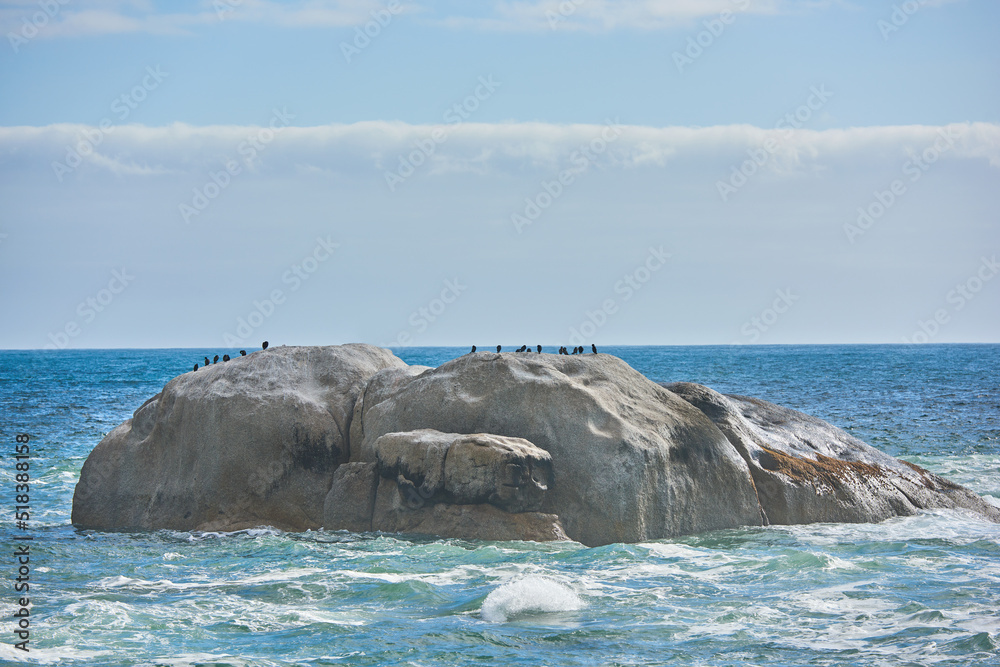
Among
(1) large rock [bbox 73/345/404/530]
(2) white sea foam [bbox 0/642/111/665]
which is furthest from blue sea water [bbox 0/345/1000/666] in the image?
(1) large rock [bbox 73/345/404/530]

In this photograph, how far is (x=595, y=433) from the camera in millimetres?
14391

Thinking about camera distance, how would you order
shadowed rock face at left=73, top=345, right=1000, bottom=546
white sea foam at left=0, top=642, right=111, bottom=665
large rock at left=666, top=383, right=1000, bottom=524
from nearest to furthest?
white sea foam at left=0, top=642, right=111, bottom=665
shadowed rock face at left=73, top=345, right=1000, bottom=546
large rock at left=666, top=383, right=1000, bottom=524

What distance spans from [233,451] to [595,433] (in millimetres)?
6042

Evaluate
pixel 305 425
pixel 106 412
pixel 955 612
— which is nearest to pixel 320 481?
pixel 305 425

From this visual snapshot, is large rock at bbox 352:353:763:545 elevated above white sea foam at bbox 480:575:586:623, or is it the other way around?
large rock at bbox 352:353:763:545

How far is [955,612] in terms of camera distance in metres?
10.6

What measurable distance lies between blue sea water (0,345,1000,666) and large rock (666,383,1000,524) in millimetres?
417

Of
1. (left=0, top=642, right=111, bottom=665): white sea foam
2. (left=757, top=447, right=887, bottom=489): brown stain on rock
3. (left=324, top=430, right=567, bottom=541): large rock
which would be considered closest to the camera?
(left=0, top=642, right=111, bottom=665): white sea foam

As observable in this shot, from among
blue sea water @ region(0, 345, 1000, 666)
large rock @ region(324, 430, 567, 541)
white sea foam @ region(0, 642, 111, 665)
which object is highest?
large rock @ region(324, 430, 567, 541)

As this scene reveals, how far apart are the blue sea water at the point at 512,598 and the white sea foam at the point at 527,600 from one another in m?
0.03

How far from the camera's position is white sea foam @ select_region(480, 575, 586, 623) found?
1067 centimetres

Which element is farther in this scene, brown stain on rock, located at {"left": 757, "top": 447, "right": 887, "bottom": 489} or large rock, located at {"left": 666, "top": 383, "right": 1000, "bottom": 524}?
brown stain on rock, located at {"left": 757, "top": 447, "right": 887, "bottom": 489}

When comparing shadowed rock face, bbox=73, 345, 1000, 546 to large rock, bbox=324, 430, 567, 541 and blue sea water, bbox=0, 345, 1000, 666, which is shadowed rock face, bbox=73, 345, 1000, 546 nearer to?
large rock, bbox=324, 430, 567, 541

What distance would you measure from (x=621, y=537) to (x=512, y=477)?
73.2 inches
